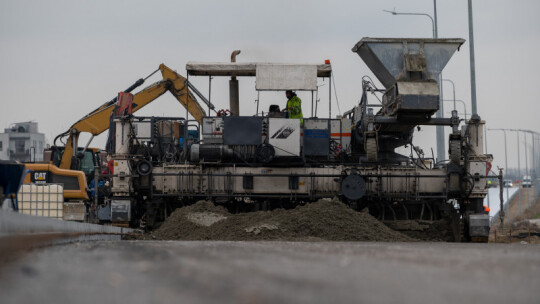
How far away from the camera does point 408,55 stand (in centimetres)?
2033

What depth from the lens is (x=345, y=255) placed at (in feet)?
23.8

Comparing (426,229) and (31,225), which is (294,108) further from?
(31,225)

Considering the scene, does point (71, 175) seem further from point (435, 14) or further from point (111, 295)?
point (435, 14)

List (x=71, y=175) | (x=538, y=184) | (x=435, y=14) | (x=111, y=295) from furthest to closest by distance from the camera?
(x=538, y=184) < (x=435, y=14) < (x=71, y=175) < (x=111, y=295)

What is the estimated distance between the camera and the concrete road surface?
4.07 meters

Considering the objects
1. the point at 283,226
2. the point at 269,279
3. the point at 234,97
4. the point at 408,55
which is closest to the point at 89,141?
the point at 234,97

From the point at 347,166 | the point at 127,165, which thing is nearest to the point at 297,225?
the point at 347,166

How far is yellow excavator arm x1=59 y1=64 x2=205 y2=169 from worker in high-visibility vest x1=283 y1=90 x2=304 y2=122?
2901mm

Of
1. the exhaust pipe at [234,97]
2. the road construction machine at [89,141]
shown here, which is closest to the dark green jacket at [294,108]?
the exhaust pipe at [234,97]

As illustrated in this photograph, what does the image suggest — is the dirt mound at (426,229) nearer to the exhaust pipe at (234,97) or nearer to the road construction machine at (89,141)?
the exhaust pipe at (234,97)

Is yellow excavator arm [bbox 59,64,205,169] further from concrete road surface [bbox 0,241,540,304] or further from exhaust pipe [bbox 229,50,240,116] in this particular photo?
concrete road surface [bbox 0,241,540,304]

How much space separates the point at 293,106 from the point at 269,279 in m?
16.5

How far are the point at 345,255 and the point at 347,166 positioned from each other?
541 inches

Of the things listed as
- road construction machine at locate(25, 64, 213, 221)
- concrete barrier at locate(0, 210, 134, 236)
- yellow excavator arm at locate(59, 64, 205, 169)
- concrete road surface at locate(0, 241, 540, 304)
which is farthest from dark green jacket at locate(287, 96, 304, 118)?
concrete road surface at locate(0, 241, 540, 304)
